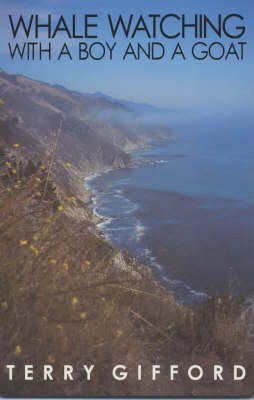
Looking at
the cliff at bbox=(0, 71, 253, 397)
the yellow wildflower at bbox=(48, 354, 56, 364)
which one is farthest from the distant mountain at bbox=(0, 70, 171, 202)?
the yellow wildflower at bbox=(48, 354, 56, 364)

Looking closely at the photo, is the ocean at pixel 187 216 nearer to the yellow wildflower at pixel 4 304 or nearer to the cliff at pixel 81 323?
the cliff at pixel 81 323

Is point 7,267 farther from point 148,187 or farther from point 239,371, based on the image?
point 148,187

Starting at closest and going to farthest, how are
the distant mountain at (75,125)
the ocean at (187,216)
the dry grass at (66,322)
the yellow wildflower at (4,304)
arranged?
the yellow wildflower at (4,304) < the dry grass at (66,322) < the ocean at (187,216) < the distant mountain at (75,125)

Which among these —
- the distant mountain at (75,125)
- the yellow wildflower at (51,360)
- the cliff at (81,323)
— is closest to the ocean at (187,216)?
the distant mountain at (75,125)

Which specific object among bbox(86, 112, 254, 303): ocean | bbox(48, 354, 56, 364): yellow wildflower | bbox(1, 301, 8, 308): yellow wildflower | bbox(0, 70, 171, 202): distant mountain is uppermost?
bbox(0, 70, 171, 202): distant mountain

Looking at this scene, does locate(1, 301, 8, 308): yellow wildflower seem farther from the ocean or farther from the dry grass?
the ocean

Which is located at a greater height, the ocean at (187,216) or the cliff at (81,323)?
the cliff at (81,323)

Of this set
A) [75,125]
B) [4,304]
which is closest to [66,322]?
[4,304]

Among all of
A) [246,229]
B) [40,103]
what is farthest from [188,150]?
[246,229]

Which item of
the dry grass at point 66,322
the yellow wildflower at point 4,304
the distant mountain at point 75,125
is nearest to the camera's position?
the yellow wildflower at point 4,304
